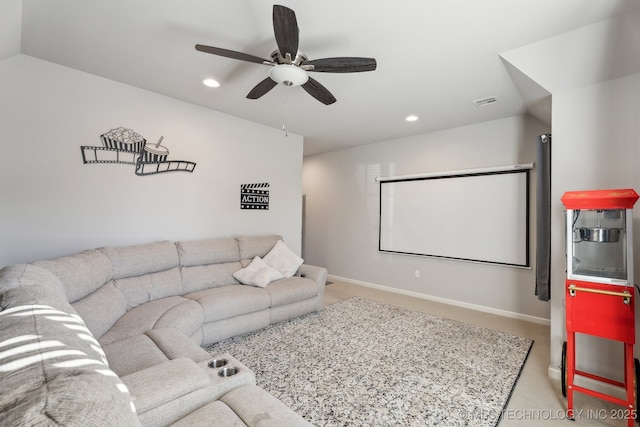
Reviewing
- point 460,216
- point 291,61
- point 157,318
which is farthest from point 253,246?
point 460,216

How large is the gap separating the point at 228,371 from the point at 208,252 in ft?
6.91

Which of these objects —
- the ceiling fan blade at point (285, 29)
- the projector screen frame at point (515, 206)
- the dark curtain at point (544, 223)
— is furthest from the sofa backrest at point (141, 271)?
the dark curtain at point (544, 223)

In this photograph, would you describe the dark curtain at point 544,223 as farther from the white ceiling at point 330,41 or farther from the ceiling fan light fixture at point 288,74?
the ceiling fan light fixture at point 288,74

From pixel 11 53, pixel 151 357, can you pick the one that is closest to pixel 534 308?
pixel 151 357

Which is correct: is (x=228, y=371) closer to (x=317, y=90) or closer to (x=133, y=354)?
(x=133, y=354)

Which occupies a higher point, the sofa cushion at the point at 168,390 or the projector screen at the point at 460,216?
the projector screen at the point at 460,216

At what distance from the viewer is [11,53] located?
240 cm

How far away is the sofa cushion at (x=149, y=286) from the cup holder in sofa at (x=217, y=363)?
1.50 meters

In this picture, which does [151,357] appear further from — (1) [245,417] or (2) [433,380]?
(2) [433,380]

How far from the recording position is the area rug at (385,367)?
191 cm

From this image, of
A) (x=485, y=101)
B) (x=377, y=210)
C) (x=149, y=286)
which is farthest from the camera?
(x=377, y=210)

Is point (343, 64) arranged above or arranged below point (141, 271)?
above

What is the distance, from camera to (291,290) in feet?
11.0

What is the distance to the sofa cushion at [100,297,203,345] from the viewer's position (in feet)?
6.79
